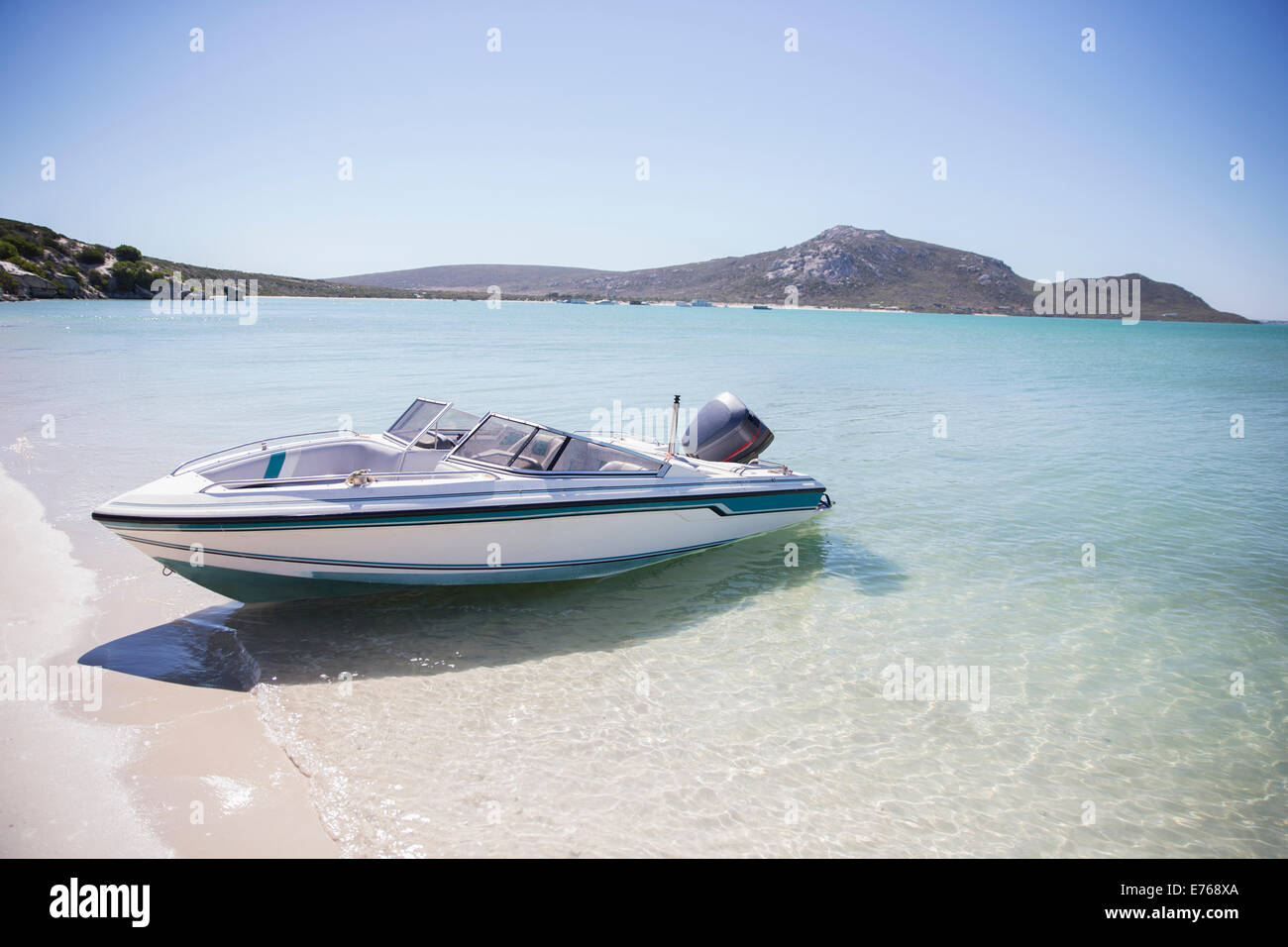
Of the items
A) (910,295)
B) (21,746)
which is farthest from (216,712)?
(910,295)

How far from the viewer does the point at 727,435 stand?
9125 mm

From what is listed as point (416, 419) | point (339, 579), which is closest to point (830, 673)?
point (339, 579)

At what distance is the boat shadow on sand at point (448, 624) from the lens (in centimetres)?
600

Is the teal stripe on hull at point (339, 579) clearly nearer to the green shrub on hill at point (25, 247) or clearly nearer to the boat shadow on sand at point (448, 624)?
the boat shadow on sand at point (448, 624)

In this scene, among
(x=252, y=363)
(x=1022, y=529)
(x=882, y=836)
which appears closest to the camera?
(x=882, y=836)

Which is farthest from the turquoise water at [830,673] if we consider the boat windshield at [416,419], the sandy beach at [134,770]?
the boat windshield at [416,419]

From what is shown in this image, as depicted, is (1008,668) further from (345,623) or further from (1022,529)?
(345,623)

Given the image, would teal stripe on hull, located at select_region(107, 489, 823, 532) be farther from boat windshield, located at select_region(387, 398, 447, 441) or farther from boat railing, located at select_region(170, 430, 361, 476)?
boat windshield, located at select_region(387, 398, 447, 441)

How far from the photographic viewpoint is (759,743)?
17.2ft

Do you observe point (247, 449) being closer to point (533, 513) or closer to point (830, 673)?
point (533, 513)

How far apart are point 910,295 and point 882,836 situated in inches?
6811

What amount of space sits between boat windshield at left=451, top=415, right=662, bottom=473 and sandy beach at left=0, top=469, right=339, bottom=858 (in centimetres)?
304

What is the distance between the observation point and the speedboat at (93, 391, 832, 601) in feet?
20.2

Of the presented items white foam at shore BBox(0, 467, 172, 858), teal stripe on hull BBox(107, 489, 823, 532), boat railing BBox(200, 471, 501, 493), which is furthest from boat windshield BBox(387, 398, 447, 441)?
white foam at shore BBox(0, 467, 172, 858)
